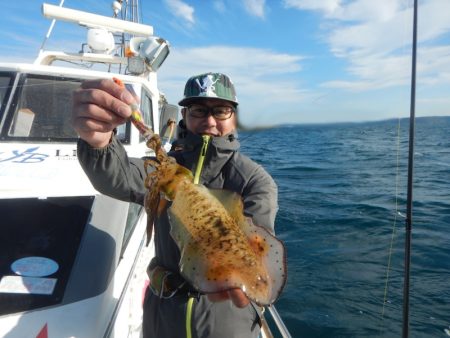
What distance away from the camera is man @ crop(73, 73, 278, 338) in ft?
6.84

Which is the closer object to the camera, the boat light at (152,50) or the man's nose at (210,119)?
the man's nose at (210,119)

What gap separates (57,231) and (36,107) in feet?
8.06

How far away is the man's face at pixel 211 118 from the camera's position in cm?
239

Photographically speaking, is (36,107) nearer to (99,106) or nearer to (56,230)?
(56,230)

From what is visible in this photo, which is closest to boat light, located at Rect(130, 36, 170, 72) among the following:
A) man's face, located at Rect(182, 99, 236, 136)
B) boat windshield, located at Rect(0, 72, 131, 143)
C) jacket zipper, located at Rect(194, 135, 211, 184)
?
boat windshield, located at Rect(0, 72, 131, 143)

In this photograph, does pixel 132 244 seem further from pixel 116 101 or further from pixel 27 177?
pixel 116 101

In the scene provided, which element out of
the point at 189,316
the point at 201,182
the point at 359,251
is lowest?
the point at 359,251

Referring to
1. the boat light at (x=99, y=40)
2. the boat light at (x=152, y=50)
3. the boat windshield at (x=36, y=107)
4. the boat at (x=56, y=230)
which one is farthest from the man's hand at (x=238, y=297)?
the boat light at (x=99, y=40)

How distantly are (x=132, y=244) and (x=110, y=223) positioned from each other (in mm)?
336

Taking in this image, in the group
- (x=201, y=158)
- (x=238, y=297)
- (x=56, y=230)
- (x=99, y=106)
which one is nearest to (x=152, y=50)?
(x=56, y=230)

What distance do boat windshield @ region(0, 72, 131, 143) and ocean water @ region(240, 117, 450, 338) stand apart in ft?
8.37

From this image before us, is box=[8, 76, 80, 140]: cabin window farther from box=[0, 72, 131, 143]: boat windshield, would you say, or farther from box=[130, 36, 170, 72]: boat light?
box=[130, 36, 170, 72]: boat light

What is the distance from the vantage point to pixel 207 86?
7.47ft

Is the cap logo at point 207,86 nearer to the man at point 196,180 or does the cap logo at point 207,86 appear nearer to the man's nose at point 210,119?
the man at point 196,180
